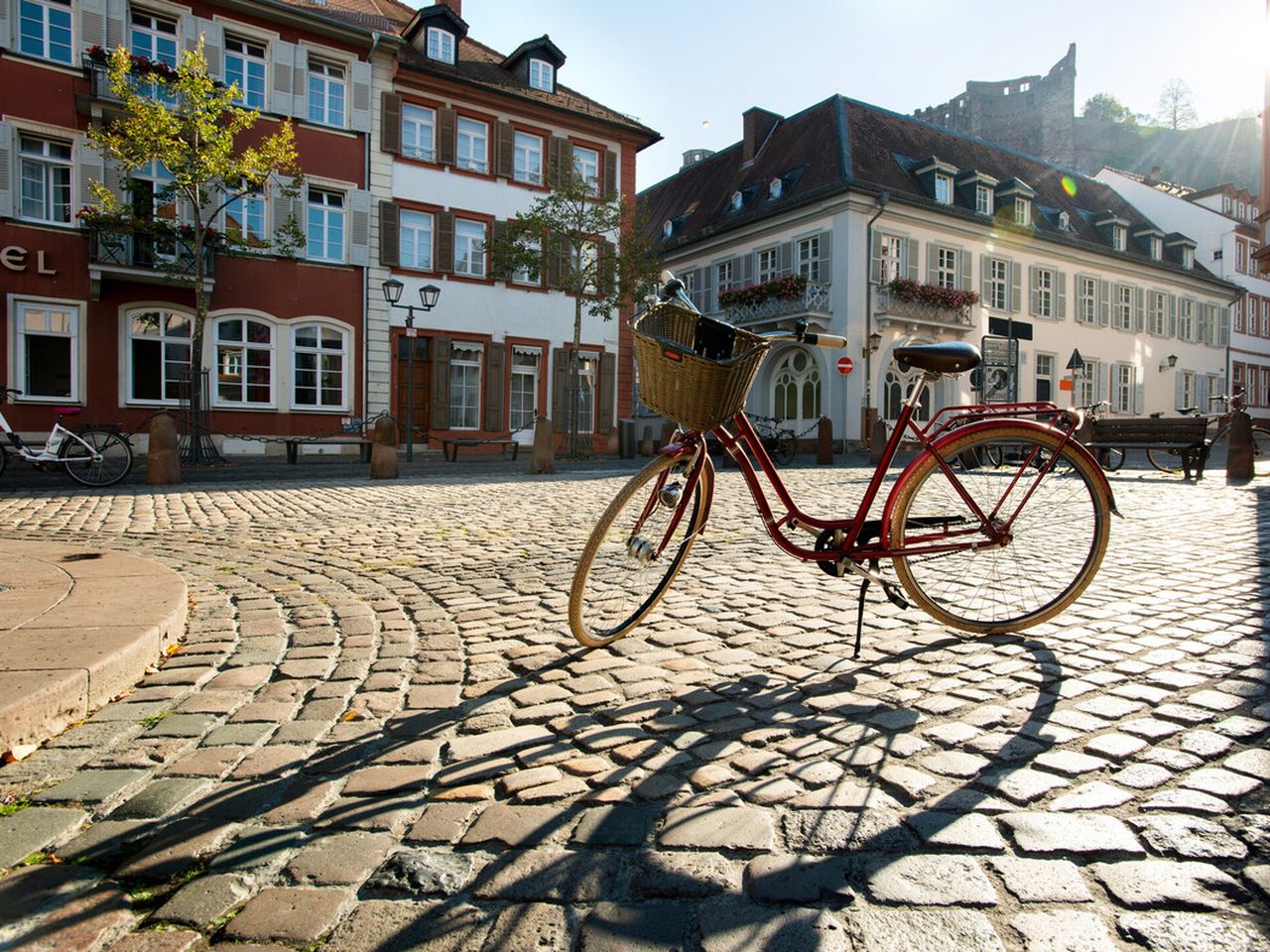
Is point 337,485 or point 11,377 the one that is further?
point 11,377

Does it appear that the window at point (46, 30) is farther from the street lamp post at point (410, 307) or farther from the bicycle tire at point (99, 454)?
the bicycle tire at point (99, 454)

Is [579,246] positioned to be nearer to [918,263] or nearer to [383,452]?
[383,452]

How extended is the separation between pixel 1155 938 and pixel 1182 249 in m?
44.7

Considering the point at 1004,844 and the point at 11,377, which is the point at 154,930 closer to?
the point at 1004,844

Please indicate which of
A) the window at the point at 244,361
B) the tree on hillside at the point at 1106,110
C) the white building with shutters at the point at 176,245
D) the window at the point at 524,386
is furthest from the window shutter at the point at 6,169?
the tree on hillside at the point at 1106,110

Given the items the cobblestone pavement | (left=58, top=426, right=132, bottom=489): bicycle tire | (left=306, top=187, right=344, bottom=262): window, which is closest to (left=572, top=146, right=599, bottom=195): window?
(left=306, top=187, right=344, bottom=262): window

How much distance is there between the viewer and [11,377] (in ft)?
58.0

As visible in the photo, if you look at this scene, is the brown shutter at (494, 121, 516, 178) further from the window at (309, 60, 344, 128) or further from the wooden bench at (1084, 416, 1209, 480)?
the wooden bench at (1084, 416, 1209, 480)

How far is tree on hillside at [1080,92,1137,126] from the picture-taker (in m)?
77.2

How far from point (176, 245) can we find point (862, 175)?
1950 cm

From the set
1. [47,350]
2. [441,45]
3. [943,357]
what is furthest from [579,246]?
[943,357]

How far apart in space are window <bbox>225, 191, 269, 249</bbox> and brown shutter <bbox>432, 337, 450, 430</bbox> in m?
4.72

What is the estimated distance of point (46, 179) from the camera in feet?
59.5

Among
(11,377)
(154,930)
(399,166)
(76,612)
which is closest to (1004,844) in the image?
(154,930)
